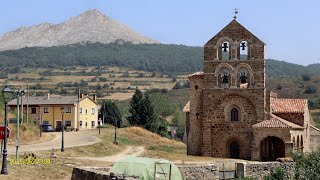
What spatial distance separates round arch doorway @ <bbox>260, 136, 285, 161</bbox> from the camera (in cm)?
5234

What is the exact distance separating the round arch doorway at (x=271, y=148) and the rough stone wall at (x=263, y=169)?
480 inches

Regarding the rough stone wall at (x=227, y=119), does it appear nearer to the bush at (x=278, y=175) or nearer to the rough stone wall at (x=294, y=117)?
the rough stone wall at (x=294, y=117)

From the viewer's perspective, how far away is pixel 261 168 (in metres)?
38.4

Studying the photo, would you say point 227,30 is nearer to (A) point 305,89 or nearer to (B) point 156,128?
(B) point 156,128

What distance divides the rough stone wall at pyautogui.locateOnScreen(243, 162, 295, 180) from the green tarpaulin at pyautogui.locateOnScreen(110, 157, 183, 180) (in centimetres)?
1143

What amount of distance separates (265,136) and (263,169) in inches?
529

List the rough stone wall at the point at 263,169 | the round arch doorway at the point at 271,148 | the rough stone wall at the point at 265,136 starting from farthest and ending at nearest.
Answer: the round arch doorway at the point at 271,148 → the rough stone wall at the point at 265,136 → the rough stone wall at the point at 263,169

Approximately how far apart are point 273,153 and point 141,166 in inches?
Result: 1134

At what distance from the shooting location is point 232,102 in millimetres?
54500

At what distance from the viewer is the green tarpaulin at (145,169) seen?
2555 cm

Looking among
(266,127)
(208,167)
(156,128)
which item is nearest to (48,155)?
(208,167)

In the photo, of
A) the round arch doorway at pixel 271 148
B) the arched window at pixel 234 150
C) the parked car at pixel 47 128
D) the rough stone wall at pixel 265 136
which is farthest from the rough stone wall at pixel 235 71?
the parked car at pixel 47 128

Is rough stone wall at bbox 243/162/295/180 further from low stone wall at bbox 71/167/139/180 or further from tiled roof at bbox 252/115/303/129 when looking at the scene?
low stone wall at bbox 71/167/139/180

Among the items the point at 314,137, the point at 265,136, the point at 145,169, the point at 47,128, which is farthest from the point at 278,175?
the point at 47,128
